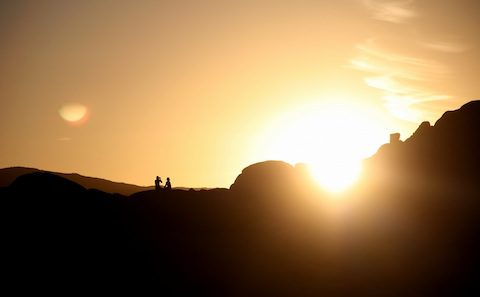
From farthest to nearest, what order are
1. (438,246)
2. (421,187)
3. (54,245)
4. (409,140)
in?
(409,140) → (421,187) → (438,246) → (54,245)

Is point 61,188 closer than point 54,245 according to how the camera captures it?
No

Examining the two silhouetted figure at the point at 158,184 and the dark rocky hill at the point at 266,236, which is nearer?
the dark rocky hill at the point at 266,236

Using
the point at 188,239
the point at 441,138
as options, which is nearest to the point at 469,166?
the point at 441,138

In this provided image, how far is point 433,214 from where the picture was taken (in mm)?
47438

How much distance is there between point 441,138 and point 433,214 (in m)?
9.26

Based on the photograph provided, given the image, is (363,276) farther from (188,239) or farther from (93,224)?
(93,224)

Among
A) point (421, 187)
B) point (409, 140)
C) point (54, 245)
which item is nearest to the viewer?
point (54, 245)

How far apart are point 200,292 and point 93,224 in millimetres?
13246

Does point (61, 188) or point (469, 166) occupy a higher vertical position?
point (469, 166)

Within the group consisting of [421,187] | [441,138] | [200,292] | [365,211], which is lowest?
[200,292]

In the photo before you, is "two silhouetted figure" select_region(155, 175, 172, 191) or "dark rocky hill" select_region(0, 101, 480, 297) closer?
"dark rocky hill" select_region(0, 101, 480, 297)

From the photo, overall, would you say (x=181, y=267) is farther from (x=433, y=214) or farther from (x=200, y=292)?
(x=433, y=214)

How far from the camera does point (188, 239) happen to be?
47.4m

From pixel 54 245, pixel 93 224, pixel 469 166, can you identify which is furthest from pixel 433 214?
pixel 54 245
